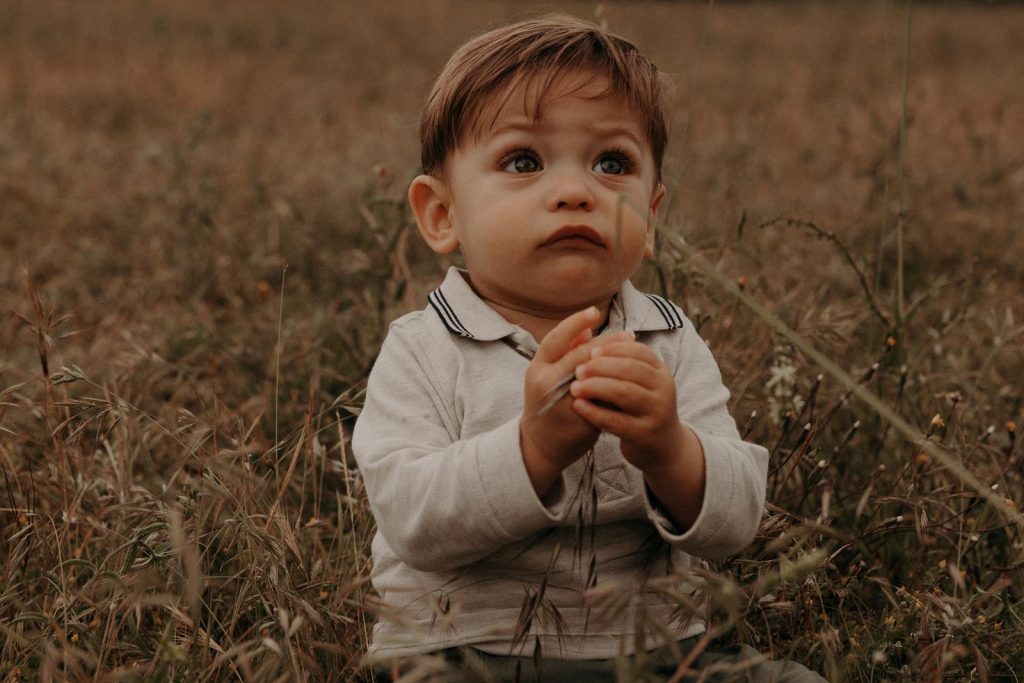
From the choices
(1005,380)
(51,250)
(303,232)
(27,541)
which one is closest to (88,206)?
(51,250)

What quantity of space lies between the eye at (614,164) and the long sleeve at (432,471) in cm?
40

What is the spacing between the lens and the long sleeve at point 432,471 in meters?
1.44

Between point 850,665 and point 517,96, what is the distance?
1067 mm

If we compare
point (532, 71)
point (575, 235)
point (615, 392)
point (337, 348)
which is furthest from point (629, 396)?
point (337, 348)

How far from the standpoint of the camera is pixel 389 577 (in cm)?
172

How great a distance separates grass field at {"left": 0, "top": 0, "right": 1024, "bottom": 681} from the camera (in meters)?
1.73

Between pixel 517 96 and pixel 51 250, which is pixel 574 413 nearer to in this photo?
pixel 517 96

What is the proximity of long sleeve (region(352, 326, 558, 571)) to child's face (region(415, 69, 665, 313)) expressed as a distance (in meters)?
0.20

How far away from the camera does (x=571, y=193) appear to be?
1.60 meters

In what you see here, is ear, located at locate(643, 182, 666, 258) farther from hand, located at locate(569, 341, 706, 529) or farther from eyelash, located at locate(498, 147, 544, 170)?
hand, located at locate(569, 341, 706, 529)

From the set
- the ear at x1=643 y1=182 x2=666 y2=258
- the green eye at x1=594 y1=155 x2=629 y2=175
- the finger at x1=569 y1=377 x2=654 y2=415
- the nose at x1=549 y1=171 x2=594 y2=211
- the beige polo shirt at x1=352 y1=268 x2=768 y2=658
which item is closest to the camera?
the finger at x1=569 y1=377 x2=654 y2=415

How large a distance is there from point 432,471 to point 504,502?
4.9 inches

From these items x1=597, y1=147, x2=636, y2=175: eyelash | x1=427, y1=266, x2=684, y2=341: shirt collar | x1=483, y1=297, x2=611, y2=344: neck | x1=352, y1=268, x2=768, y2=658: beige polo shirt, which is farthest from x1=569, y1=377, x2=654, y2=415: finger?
x1=597, y1=147, x2=636, y2=175: eyelash

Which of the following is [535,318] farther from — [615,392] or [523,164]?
[615,392]
